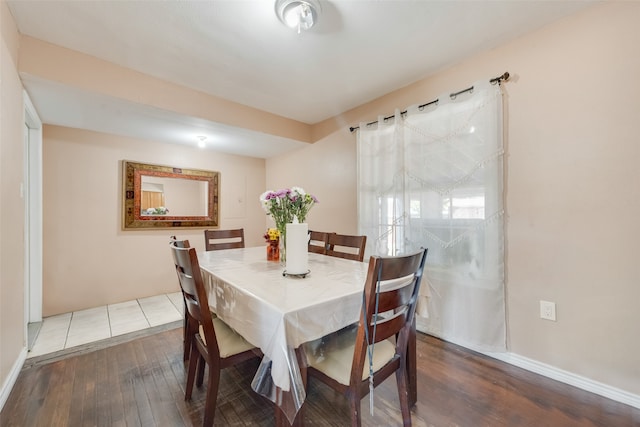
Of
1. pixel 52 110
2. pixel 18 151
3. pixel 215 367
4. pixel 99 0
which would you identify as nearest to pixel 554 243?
pixel 215 367

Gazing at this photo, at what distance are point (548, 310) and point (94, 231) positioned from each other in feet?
14.6

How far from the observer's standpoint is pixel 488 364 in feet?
6.29

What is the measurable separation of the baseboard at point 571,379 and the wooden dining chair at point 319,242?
5.02 feet

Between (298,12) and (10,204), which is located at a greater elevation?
(298,12)

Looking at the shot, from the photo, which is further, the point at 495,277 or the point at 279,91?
the point at 279,91

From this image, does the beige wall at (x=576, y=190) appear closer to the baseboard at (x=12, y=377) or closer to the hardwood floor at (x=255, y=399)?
the hardwood floor at (x=255, y=399)

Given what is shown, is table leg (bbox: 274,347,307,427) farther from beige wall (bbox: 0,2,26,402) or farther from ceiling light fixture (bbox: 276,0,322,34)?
ceiling light fixture (bbox: 276,0,322,34)

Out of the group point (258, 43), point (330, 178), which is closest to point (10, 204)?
point (258, 43)

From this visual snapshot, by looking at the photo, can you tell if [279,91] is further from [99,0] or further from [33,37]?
[33,37]

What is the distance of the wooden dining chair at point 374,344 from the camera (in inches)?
40.5

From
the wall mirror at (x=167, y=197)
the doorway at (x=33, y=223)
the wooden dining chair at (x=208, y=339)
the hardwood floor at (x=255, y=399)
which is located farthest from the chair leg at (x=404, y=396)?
the wall mirror at (x=167, y=197)

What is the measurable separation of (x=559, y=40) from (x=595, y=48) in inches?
8.3

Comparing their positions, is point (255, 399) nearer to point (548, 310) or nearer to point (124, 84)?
point (548, 310)

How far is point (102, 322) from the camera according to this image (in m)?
2.66
